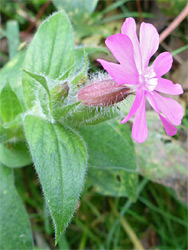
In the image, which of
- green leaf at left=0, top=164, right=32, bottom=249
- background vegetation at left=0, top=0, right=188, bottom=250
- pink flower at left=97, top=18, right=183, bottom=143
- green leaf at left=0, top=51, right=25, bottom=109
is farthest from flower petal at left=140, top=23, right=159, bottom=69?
green leaf at left=0, top=164, right=32, bottom=249

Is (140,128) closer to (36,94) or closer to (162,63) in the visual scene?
(162,63)

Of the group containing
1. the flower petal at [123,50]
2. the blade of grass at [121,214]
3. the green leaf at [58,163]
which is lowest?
the blade of grass at [121,214]

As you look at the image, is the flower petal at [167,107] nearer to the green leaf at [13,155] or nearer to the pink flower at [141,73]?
the pink flower at [141,73]

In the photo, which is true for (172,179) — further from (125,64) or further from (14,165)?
(125,64)

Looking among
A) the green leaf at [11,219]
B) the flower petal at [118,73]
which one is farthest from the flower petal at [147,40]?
the green leaf at [11,219]

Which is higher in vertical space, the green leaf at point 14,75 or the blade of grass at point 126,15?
the green leaf at point 14,75

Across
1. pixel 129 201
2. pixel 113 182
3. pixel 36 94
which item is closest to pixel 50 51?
pixel 36 94

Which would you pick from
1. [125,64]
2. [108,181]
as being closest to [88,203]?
[108,181]
